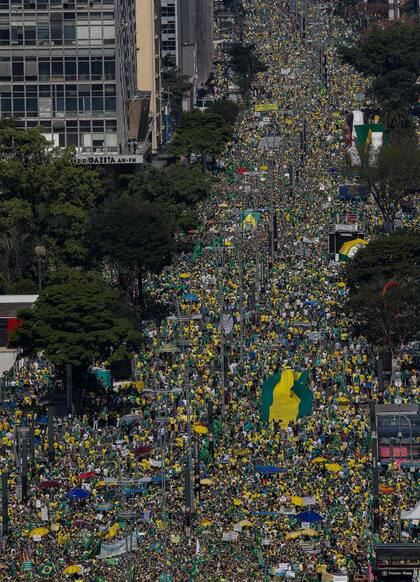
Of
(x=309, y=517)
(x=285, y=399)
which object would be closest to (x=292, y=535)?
(x=309, y=517)

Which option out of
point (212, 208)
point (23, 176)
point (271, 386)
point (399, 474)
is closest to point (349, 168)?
point (212, 208)

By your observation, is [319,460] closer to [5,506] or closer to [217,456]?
[217,456]

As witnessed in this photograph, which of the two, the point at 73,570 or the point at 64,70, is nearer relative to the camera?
the point at 73,570

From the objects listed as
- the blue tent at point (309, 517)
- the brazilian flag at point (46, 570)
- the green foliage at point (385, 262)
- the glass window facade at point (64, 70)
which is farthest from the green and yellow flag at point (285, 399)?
the glass window facade at point (64, 70)

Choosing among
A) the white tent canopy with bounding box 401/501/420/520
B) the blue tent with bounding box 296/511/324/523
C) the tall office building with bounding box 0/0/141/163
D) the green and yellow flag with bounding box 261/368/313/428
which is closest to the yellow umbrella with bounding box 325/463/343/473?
the blue tent with bounding box 296/511/324/523

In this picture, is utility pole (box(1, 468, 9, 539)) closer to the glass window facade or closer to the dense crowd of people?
the dense crowd of people

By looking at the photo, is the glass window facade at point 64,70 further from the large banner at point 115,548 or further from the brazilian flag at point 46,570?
the brazilian flag at point 46,570
